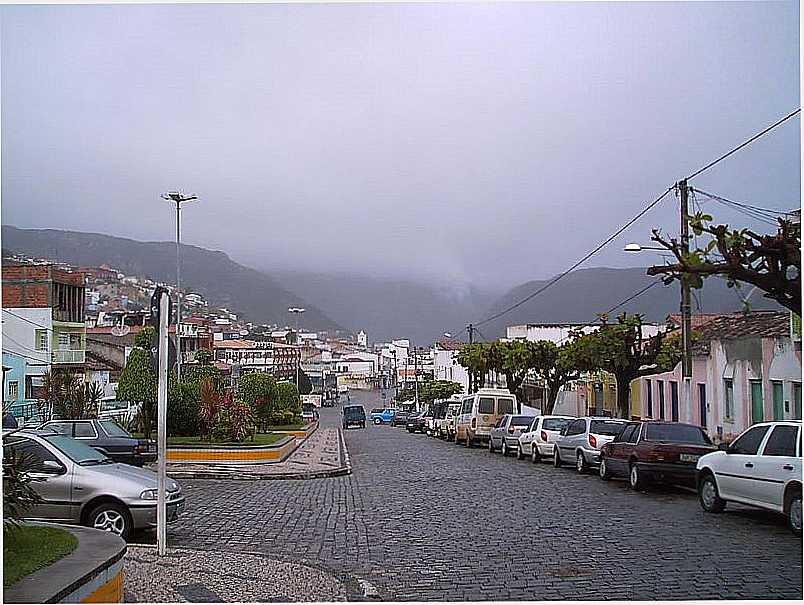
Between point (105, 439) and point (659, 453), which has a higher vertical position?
point (105, 439)

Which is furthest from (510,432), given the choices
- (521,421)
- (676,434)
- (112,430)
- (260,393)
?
(112,430)

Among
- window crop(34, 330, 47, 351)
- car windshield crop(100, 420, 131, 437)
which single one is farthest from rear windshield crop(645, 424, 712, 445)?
window crop(34, 330, 47, 351)

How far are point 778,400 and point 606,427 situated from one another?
5.97 meters

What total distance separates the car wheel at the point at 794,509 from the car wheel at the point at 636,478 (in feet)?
21.1

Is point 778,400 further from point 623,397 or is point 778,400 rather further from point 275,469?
point 275,469

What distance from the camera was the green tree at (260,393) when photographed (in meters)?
41.0

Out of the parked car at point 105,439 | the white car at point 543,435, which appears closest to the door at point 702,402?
the white car at point 543,435

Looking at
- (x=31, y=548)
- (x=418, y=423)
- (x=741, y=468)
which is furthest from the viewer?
(x=418, y=423)

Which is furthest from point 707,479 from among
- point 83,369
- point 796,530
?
point 83,369

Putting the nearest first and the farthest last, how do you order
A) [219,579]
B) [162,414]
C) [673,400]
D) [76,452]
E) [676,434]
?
[219,579], [162,414], [76,452], [676,434], [673,400]

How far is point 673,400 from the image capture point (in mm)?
39031

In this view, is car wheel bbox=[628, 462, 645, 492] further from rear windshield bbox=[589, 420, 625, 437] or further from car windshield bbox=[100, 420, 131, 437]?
car windshield bbox=[100, 420, 131, 437]

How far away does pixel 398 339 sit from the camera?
14788cm

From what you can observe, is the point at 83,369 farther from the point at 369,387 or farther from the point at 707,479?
the point at 369,387
